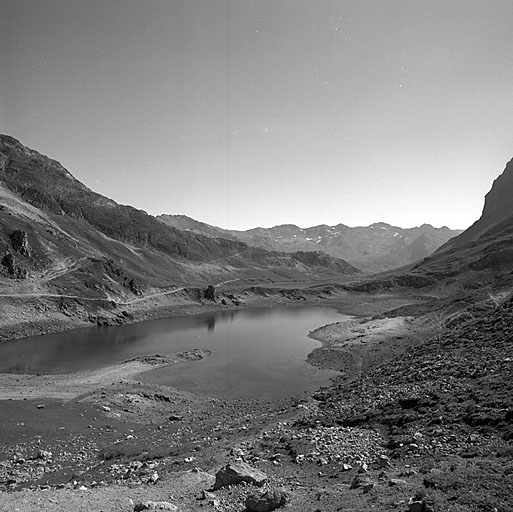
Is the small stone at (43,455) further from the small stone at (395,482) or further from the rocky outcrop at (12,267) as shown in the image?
the rocky outcrop at (12,267)

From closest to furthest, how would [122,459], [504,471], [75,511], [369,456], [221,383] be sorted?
[504,471], [75,511], [369,456], [122,459], [221,383]

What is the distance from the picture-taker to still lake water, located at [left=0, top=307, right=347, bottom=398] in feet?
194

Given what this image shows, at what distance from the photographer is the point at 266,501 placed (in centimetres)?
1717

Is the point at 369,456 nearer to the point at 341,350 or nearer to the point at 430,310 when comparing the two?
the point at 341,350

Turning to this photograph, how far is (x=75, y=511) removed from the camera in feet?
59.7

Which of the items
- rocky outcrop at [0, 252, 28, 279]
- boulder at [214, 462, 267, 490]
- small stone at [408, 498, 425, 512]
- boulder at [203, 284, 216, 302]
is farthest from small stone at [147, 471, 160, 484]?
boulder at [203, 284, 216, 302]

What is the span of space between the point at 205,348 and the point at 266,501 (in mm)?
67829

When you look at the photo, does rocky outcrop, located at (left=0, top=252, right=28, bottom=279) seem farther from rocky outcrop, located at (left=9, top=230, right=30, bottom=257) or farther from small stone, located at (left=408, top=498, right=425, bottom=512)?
small stone, located at (left=408, top=498, right=425, bottom=512)

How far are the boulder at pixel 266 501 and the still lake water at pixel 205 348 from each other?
36.1 m

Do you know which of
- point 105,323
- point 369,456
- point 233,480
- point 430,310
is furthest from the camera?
point 105,323

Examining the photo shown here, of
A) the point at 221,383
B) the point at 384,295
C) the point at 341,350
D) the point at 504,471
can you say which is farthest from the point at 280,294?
the point at 504,471

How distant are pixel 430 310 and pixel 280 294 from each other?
330ft

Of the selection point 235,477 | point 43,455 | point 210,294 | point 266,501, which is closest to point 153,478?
point 235,477

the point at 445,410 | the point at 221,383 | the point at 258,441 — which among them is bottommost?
the point at 221,383
